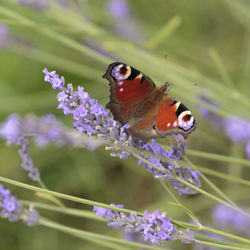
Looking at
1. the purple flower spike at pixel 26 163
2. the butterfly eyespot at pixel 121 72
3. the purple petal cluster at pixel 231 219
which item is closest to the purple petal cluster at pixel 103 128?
the butterfly eyespot at pixel 121 72

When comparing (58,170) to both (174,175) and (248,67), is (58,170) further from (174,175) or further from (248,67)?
(174,175)

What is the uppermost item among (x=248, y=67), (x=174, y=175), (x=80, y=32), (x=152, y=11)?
(x=152, y=11)

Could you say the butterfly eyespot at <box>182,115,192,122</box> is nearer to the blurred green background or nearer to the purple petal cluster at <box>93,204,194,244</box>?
the purple petal cluster at <box>93,204,194,244</box>

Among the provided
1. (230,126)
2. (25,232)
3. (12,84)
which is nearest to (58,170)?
(25,232)

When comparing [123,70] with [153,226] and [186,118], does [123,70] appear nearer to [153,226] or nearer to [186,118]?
[186,118]

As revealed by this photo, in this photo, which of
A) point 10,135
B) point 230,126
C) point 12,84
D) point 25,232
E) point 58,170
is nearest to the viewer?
point 10,135

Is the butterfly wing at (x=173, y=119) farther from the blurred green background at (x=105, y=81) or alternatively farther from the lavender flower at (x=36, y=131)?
the blurred green background at (x=105, y=81)
